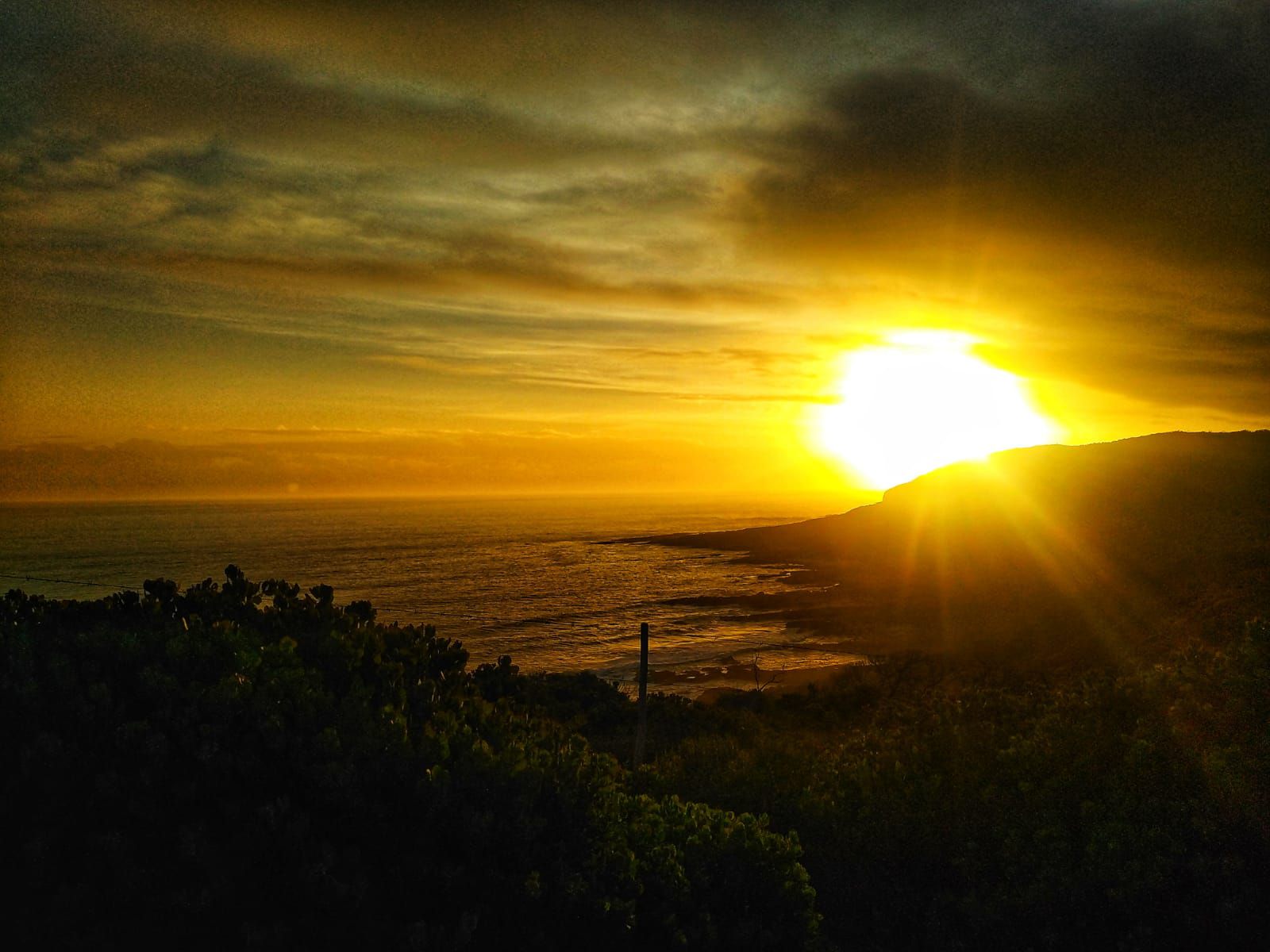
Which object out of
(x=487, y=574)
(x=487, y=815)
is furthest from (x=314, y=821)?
(x=487, y=574)

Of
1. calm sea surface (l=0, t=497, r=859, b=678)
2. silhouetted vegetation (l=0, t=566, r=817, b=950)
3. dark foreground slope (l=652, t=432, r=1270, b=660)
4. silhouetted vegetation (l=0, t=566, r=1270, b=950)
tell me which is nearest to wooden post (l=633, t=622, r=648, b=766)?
silhouetted vegetation (l=0, t=566, r=1270, b=950)

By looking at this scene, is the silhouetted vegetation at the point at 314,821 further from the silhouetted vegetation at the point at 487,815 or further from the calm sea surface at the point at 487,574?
the calm sea surface at the point at 487,574

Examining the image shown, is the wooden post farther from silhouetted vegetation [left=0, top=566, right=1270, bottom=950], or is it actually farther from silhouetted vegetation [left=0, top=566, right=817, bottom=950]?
silhouetted vegetation [left=0, top=566, right=817, bottom=950]

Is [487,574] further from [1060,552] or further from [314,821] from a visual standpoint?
[314,821]

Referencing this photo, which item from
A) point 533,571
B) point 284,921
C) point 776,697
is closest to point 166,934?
point 284,921

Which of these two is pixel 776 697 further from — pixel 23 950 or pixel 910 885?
pixel 23 950
